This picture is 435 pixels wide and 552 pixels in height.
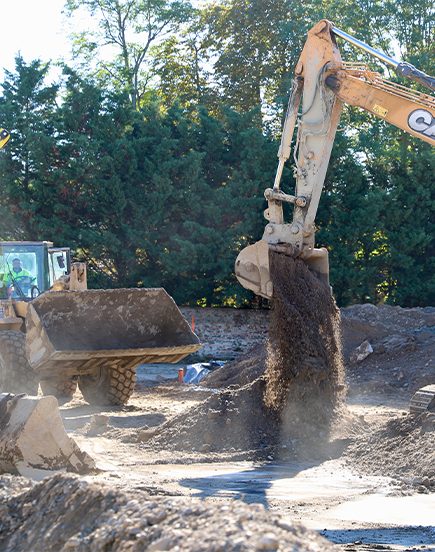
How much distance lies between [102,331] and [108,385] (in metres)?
0.92

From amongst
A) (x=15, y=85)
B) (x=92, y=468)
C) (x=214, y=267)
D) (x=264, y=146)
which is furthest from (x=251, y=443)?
(x=15, y=85)

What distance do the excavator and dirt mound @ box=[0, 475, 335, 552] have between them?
6057 millimetres

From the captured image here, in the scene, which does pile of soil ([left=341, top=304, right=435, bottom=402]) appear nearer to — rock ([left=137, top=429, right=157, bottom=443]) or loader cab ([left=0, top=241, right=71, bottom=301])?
loader cab ([left=0, top=241, right=71, bottom=301])

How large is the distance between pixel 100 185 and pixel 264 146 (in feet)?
13.5

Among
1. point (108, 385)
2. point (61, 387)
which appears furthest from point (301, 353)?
point (61, 387)

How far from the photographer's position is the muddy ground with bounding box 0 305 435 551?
4.82 m

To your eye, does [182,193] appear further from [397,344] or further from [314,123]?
[314,123]

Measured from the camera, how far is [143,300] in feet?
46.2

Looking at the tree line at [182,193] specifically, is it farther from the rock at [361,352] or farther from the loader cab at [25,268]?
the loader cab at [25,268]

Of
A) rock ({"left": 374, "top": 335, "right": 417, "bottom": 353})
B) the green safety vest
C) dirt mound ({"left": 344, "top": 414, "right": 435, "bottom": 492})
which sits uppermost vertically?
the green safety vest

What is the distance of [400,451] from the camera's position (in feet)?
33.8

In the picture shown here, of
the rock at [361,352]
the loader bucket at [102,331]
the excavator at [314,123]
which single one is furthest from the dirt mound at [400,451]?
the rock at [361,352]

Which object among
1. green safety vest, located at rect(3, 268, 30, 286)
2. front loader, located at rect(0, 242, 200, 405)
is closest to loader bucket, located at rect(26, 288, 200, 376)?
front loader, located at rect(0, 242, 200, 405)

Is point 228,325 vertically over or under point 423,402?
under
